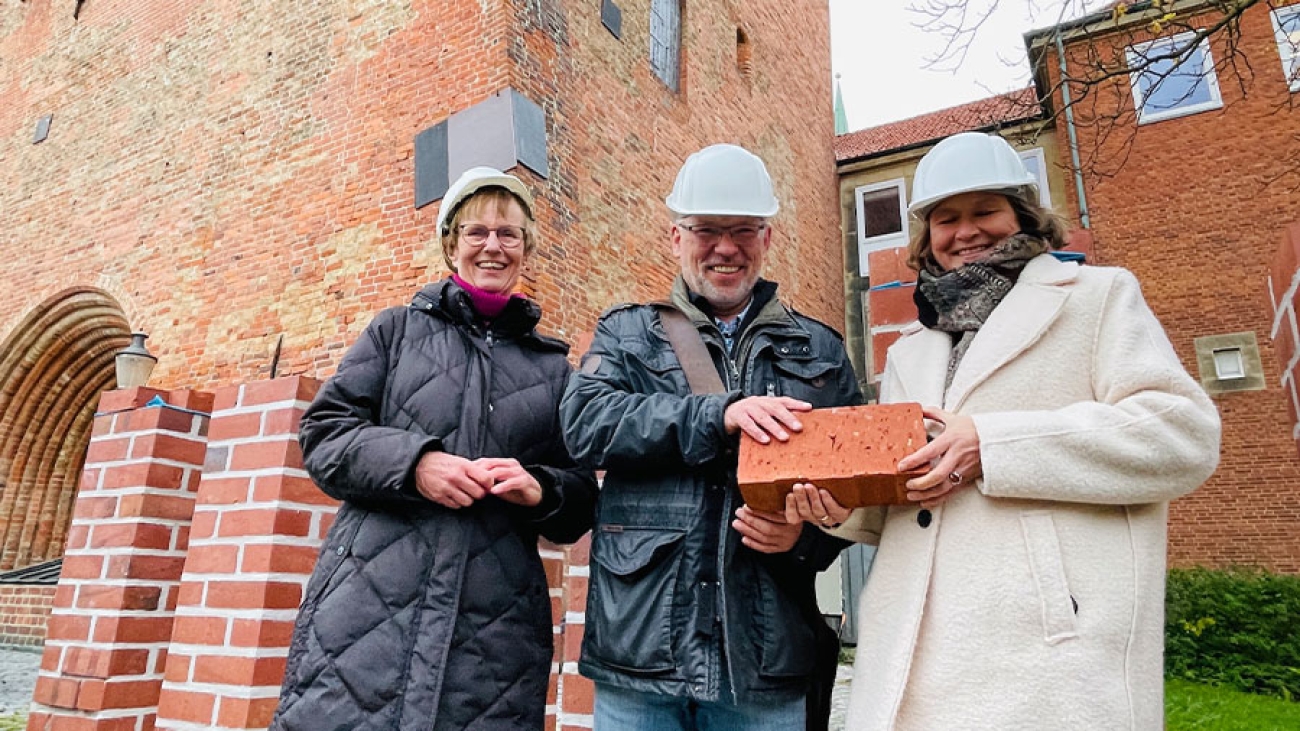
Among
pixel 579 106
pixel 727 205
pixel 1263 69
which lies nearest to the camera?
pixel 727 205

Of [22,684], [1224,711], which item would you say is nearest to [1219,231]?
[1224,711]

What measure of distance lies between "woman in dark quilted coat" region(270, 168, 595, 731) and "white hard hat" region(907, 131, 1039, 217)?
1.11m

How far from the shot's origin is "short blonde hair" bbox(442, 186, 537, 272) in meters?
2.34

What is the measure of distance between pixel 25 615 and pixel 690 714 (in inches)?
417

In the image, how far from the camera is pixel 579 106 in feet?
26.7

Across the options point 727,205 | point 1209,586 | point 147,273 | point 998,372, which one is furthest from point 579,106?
point 1209,586

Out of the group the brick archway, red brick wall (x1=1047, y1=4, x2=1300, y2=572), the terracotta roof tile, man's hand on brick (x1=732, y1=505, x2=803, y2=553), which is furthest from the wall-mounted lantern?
the terracotta roof tile

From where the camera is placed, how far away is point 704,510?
5.92ft

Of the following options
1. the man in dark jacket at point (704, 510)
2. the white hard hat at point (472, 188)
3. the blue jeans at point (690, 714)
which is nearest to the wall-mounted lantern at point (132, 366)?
the white hard hat at point (472, 188)

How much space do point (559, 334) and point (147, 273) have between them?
17.5 feet

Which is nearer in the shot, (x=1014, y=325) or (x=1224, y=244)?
(x=1014, y=325)

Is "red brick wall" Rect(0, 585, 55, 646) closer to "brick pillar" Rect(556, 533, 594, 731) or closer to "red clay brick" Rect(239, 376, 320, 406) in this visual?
"red clay brick" Rect(239, 376, 320, 406)

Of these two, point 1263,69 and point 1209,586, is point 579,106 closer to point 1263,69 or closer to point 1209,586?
point 1209,586

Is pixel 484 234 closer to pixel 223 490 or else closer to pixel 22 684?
pixel 223 490
